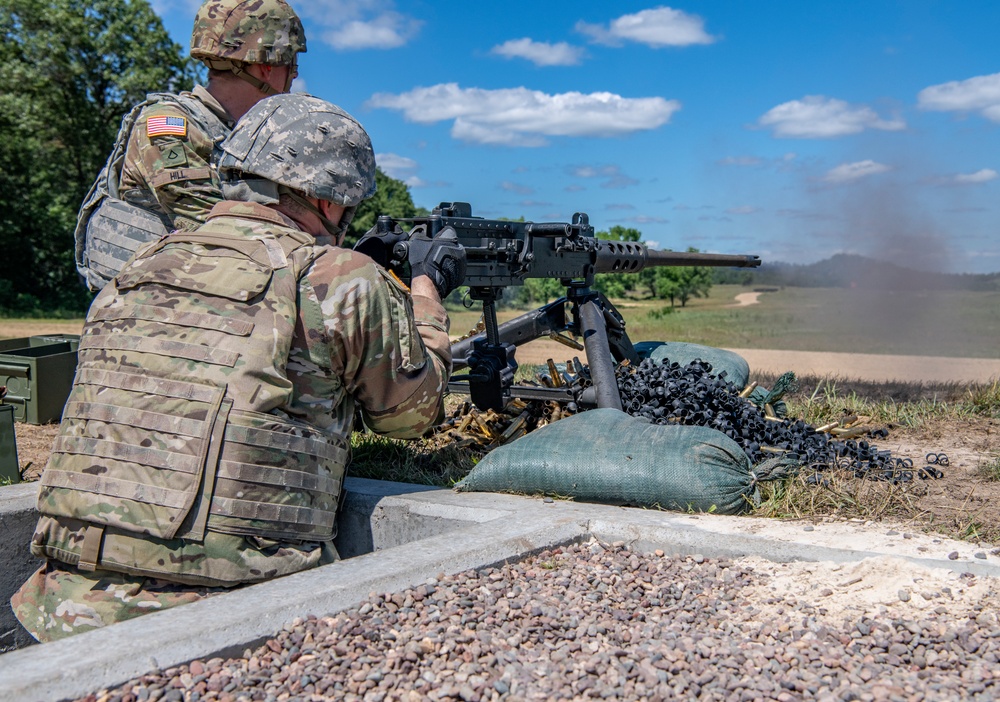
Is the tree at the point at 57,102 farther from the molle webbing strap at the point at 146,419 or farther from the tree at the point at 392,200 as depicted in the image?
the molle webbing strap at the point at 146,419

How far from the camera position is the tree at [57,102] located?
2423cm

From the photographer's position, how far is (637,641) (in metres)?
2.23

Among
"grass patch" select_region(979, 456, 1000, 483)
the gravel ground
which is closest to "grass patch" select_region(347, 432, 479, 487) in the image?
the gravel ground

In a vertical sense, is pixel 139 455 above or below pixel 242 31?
below

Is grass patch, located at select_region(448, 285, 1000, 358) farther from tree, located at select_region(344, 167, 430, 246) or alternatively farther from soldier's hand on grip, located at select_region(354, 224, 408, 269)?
tree, located at select_region(344, 167, 430, 246)

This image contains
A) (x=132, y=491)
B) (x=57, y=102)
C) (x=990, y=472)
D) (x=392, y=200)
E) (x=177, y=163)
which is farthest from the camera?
(x=392, y=200)

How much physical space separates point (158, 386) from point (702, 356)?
4626 millimetres

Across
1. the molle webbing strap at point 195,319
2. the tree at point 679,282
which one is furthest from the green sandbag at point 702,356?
the tree at point 679,282

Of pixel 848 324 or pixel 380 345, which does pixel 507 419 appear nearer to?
pixel 380 345

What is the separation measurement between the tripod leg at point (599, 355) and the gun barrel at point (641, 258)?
44cm

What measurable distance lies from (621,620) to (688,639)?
0.22 meters

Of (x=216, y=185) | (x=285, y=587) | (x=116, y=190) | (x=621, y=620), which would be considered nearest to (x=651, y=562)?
(x=621, y=620)

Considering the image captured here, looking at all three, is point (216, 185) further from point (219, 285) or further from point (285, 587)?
point (285, 587)

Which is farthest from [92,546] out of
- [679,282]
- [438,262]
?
[679,282]
